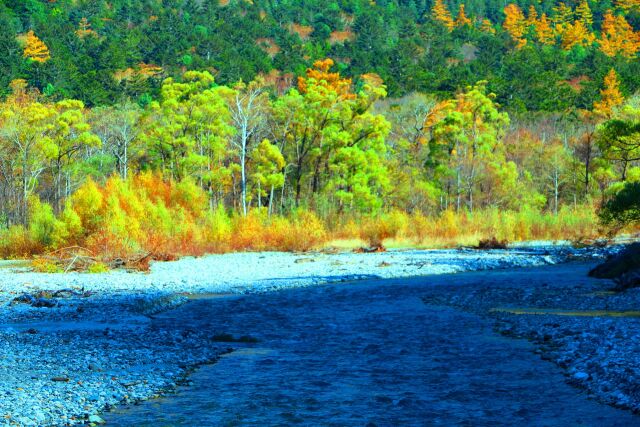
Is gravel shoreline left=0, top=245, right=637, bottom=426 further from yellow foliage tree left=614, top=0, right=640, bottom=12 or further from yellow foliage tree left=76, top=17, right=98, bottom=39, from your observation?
yellow foliage tree left=614, top=0, right=640, bottom=12

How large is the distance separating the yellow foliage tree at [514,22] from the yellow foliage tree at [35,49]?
266 ft

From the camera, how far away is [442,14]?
550 feet

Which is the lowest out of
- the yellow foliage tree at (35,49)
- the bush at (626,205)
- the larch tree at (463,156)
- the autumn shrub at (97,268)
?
the autumn shrub at (97,268)

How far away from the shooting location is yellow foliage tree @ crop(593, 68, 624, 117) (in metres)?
81.3

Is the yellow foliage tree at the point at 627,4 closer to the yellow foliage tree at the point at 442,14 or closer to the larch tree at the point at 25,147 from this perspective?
the yellow foliage tree at the point at 442,14

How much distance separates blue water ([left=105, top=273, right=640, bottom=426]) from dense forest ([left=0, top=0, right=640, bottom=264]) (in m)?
11.8

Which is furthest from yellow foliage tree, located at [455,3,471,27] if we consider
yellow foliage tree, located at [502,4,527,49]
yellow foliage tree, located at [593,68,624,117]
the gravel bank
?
the gravel bank

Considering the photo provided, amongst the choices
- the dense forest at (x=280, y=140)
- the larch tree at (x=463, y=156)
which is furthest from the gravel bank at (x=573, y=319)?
the larch tree at (x=463, y=156)

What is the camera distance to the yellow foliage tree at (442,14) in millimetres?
163750

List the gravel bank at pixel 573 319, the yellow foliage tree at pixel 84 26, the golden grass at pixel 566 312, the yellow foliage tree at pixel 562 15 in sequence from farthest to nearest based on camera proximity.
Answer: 1. the yellow foliage tree at pixel 562 15
2. the yellow foliage tree at pixel 84 26
3. the golden grass at pixel 566 312
4. the gravel bank at pixel 573 319

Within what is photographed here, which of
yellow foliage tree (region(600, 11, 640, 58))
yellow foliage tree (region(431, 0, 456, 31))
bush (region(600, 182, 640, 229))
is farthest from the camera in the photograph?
yellow foliage tree (region(431, 0, 456, 31))

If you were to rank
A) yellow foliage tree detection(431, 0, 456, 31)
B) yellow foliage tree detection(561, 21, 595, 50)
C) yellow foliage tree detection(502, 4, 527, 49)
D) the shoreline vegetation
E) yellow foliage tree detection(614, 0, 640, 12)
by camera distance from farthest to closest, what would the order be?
yellow foliage tree detection(431, 0, 456, 31) → yellow foliage tree detection(614, 0, 640, 12) → yellow foliage tree detection(502, 4, 527, 49) → yellow foliage tree detection(561, 21, 595, 50) → the shoreline vegetation

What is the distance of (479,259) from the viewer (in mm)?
27016

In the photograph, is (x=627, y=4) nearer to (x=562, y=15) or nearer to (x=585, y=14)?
(x=585, y=14)
